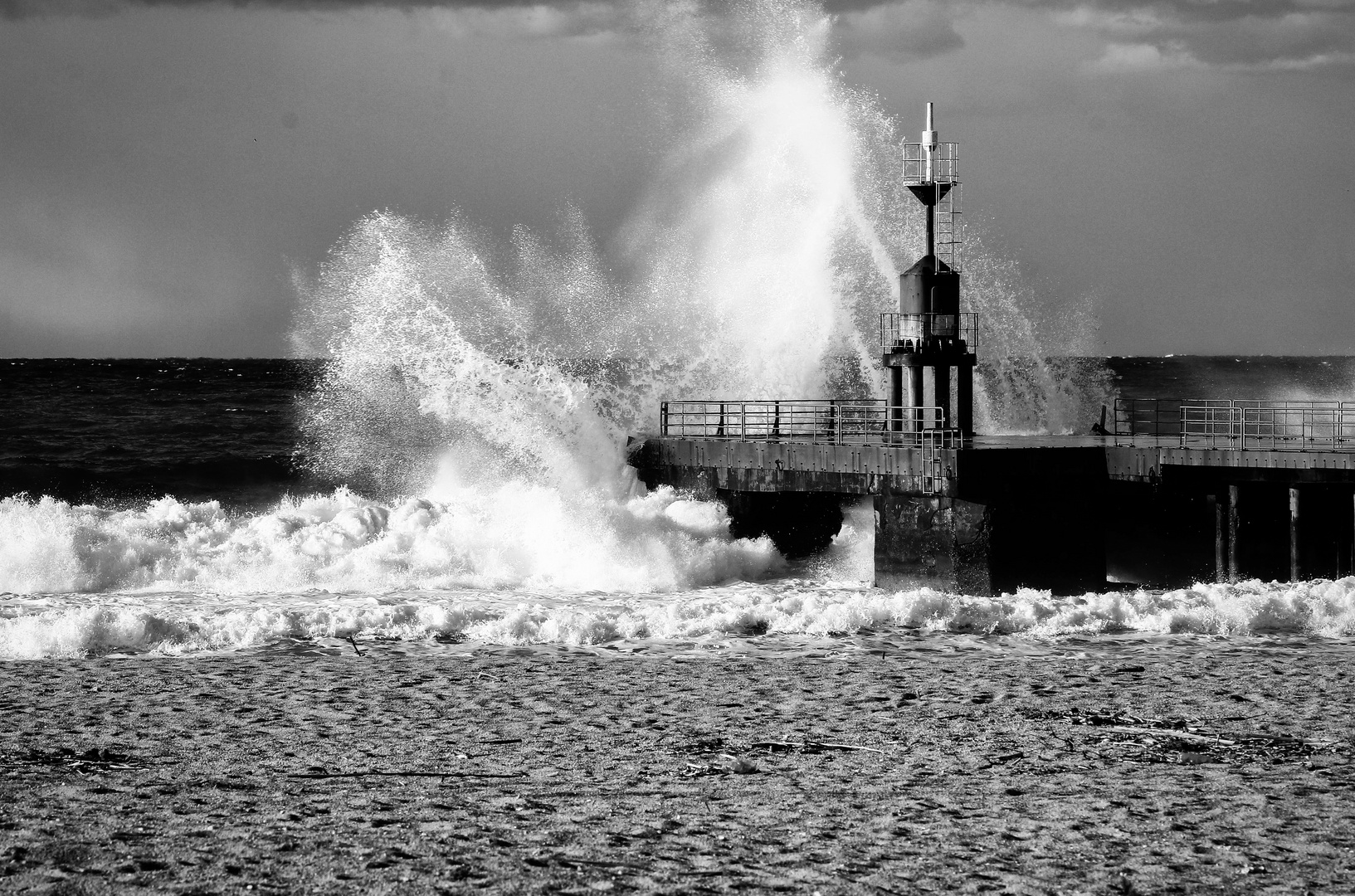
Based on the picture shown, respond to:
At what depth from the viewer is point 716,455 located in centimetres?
2450

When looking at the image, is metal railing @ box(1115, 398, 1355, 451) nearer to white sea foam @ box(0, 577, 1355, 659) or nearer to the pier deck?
the pier deck

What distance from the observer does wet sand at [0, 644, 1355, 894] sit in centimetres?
878

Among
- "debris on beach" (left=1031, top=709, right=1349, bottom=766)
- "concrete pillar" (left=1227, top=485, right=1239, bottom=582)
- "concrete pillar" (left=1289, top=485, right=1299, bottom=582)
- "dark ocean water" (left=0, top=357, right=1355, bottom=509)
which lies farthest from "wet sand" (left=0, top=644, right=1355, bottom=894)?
"dark ocean water" (left=0, top=357, right=1355, bottom=509)

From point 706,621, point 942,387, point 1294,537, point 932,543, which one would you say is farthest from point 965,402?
point 706,621

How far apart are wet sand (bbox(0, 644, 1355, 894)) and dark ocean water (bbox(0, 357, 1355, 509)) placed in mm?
26473

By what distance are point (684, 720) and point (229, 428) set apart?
52641mm

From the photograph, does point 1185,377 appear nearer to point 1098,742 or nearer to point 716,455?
point 716,455

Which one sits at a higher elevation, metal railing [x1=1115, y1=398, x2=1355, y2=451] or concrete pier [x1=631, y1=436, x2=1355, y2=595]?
metal railing [x1=1115, y1=398, x2=1355, y2=451]

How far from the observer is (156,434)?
5878 centimetres

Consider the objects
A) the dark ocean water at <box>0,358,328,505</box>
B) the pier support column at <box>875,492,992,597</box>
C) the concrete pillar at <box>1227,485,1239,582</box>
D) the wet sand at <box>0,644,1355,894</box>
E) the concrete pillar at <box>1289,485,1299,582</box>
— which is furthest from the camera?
the dark ocean water at <box>0,358,328,505</box>

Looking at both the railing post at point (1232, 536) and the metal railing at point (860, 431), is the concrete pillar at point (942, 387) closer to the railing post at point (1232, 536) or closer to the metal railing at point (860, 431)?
the metal railing at point (860, 431)

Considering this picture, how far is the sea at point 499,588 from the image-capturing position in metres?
17.6

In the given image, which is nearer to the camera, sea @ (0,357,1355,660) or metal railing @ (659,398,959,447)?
sea @ (0,357,1355,660)

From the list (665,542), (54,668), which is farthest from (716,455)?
(54,668)
